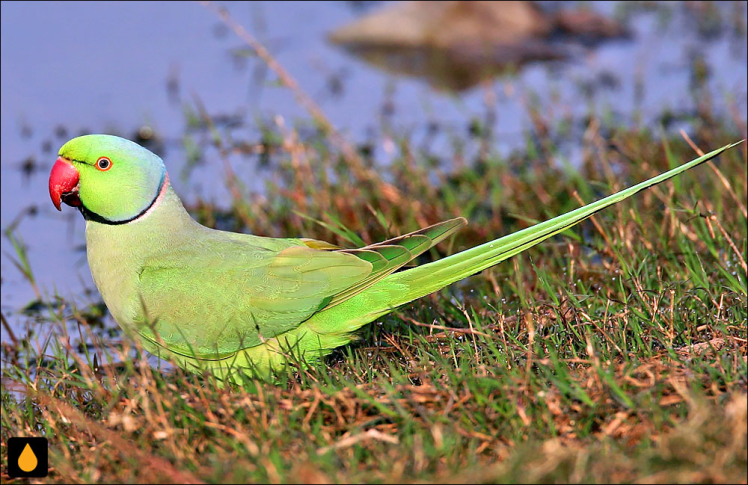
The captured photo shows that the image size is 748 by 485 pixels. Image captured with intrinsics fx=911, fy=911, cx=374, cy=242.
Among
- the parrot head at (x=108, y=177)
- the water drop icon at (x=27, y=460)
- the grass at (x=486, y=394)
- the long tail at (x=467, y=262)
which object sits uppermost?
the parrot head at (x=108, y=177)

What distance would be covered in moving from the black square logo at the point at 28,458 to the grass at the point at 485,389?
0.05m

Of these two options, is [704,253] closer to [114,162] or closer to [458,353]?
[458,353]

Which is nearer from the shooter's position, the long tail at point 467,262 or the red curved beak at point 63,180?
the long tail at point 467,262

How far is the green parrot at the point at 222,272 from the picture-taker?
10.4 ft

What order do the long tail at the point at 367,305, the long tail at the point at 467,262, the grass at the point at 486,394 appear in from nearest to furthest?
the grass at the point at 486,394 → the long tail at the point at 467,262 → the long tail at the point at 367,305

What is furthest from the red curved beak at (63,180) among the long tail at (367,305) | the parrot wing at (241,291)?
the long tail at (367,305)

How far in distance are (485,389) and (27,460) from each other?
52.1 inches

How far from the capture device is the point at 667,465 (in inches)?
85.7

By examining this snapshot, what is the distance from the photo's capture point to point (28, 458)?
8.51ft

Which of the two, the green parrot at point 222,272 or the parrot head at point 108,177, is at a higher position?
the parrot head at point 108,177

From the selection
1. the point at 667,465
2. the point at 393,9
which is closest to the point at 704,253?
the point at 667,465

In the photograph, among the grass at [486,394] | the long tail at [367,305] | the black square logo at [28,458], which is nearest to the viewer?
the grass at [486,394]

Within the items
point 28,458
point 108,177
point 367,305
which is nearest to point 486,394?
point 367,305

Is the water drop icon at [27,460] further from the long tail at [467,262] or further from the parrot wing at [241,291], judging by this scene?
the long tail at [467,262]
